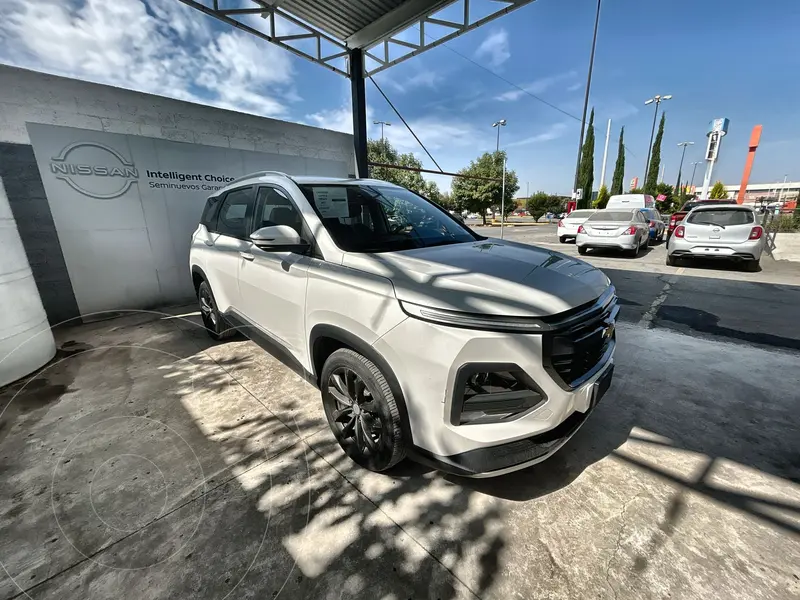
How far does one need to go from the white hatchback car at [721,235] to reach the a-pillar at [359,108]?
741cm

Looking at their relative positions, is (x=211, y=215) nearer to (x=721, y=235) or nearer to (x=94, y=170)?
(x=94, y=170)

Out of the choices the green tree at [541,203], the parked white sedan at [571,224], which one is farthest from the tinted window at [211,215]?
the green tree at [541,203]

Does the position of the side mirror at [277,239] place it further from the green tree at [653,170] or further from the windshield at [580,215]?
the green tree at [653,170]

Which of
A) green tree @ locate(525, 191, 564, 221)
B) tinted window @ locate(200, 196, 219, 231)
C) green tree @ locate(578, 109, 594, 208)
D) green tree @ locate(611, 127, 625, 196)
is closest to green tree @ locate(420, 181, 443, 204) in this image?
green tree @ locate(525, 191, 564, 221)

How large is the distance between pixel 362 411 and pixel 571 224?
1331 cm

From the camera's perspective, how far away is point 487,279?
1744 mm

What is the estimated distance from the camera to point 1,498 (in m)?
2.00

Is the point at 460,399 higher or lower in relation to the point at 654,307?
higher

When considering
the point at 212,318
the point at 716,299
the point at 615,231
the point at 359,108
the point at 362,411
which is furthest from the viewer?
the point at 615,231

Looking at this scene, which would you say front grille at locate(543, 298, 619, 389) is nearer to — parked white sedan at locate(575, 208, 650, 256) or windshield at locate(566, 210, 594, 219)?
parked white sedan at locate(575, 208, 650, 256)

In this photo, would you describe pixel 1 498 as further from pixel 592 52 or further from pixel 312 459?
pixel 592 52

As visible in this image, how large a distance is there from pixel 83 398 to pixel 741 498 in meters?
4.89

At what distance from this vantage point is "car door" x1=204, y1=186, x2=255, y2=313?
316cm

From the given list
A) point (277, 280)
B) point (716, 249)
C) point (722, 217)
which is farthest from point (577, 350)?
point (722, 217)
